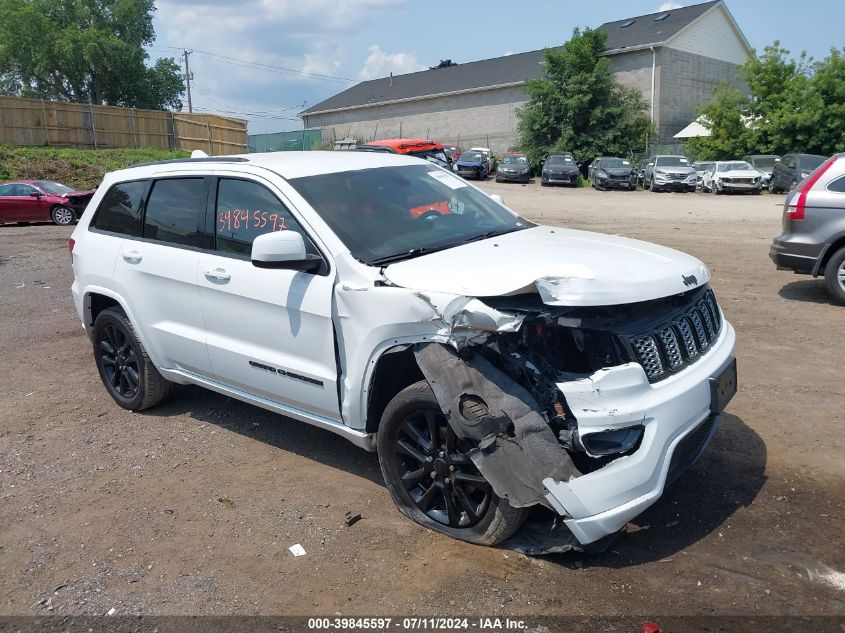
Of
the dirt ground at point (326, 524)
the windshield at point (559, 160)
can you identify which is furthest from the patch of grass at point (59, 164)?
the dirt ground at point (326, 524)

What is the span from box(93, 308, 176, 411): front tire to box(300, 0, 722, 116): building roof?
39.7 metres

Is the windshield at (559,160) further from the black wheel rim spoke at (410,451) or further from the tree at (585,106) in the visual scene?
the black wheel rim spoke at (410,451)

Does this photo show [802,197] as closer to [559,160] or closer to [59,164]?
[559,160]

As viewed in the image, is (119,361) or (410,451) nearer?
(410,451)

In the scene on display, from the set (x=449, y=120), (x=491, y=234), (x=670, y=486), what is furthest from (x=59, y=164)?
(x=670, y=486)

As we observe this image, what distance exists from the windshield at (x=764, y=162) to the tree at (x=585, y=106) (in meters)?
8.11

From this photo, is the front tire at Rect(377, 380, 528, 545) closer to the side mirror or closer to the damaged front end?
the damaged front end

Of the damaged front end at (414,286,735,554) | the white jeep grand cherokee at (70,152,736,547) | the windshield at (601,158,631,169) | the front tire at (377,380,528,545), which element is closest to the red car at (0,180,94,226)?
the white jeep grand cherokee at (70,152,736,547)

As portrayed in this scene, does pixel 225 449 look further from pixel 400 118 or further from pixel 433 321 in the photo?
pixel 400 118

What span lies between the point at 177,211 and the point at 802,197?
6921mm

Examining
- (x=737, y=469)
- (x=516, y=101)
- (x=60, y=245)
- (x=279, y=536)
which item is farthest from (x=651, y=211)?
(x=516, y=101)

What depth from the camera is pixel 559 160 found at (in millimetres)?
34781

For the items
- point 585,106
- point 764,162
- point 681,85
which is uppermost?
point 681,85

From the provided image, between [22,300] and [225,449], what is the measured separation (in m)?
6.80
